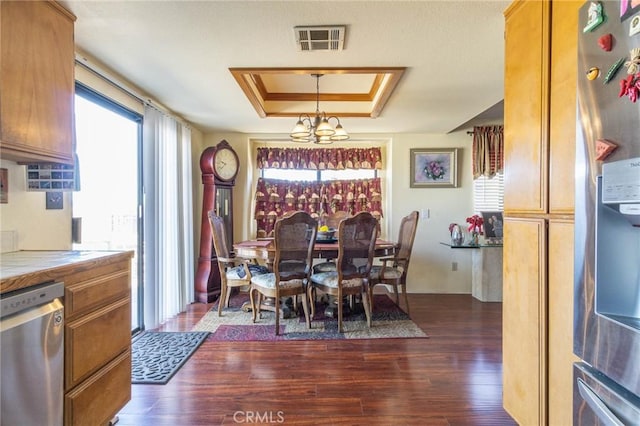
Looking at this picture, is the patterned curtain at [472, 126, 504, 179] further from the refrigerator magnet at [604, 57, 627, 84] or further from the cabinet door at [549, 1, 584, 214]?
the refrigerator magnet at [604, 57, 627, 84]

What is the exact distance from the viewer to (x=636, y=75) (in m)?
0.81

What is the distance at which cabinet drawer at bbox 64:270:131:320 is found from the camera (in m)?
1.34

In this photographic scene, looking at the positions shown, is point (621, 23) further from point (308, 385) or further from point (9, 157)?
point (9, 157)

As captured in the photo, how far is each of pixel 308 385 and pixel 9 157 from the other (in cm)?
217

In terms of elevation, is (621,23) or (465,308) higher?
(621,23)

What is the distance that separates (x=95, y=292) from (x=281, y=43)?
70.7 inches

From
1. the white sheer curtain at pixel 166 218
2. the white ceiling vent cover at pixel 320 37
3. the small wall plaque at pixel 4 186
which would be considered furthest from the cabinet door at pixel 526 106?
the white sheer curtain at pixel 166 218

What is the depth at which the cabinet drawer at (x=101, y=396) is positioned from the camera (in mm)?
→ 1349

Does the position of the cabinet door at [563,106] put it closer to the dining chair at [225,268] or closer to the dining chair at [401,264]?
the dining chair at [401,264]

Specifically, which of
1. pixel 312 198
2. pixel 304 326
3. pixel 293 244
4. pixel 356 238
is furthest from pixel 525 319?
pixel 312 198

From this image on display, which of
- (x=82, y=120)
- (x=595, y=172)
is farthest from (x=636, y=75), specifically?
(x=82, y=120)

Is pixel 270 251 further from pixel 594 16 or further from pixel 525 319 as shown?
pixel 594 16

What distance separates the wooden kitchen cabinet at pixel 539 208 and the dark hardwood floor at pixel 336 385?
0.44m

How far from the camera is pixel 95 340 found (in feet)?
4.83
